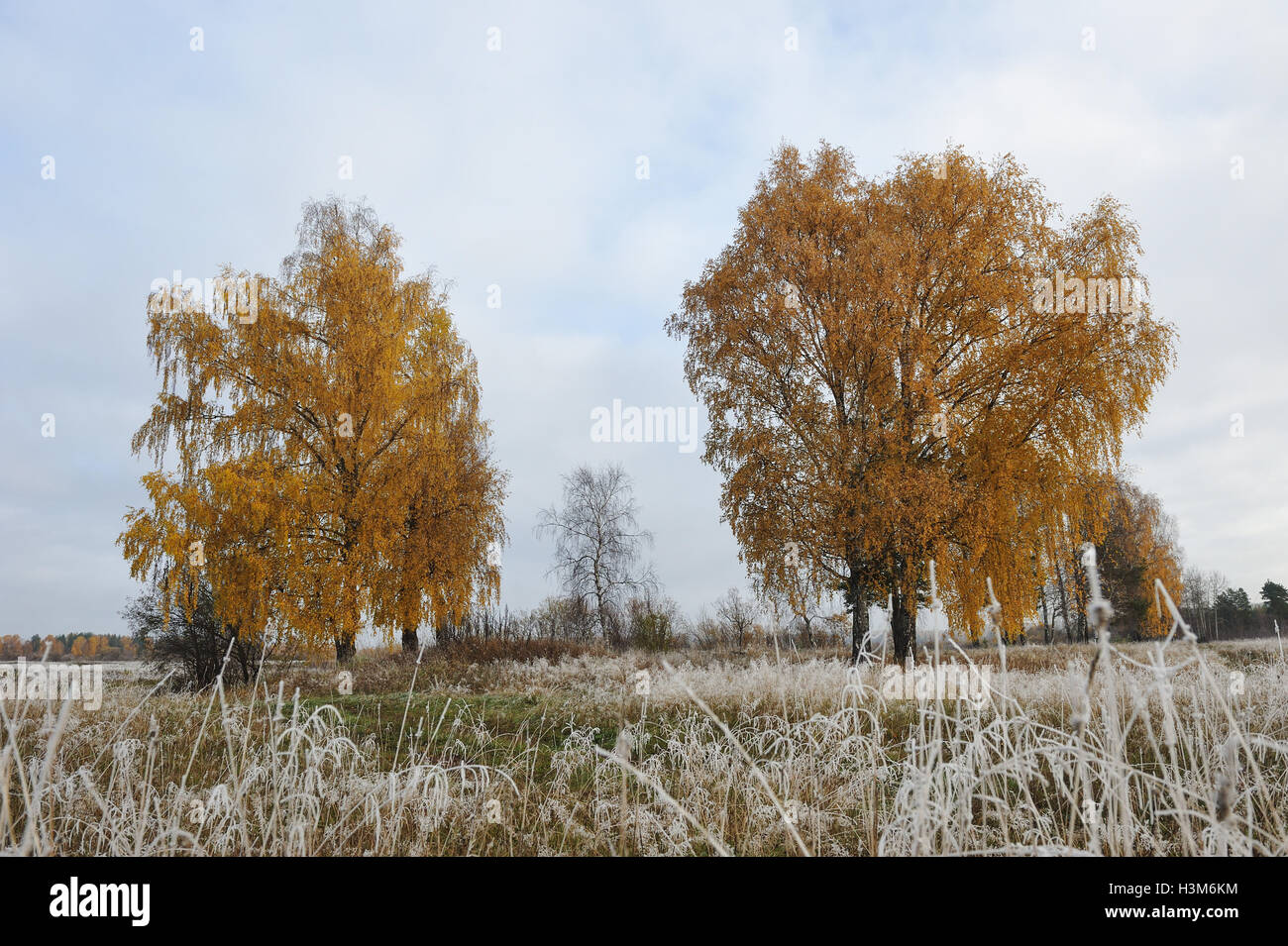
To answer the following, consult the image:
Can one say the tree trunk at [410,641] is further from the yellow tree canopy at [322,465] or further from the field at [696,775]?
the field at [696,775]

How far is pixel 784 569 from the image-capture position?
1520 centimetres

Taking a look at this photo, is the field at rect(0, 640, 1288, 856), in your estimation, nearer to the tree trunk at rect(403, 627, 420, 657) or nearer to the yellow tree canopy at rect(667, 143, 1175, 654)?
the yellow tree canopy at rect(667, 143, 1175, 654)

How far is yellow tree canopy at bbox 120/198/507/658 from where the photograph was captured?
1608 cm

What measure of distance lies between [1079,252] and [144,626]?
2143 cm

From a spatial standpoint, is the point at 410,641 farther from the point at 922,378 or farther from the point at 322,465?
the point at 922,378

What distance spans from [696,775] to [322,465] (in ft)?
55.0

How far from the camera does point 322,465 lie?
18562mm

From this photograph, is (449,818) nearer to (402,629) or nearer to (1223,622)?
(402,629)

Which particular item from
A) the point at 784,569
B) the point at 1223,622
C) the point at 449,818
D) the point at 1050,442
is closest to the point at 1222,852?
the point at 449,818

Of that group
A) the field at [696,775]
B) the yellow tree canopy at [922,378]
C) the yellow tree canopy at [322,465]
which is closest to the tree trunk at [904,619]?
the yellow tree canopy at [922,378]

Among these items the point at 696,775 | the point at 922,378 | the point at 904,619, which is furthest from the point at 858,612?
the point at 696,775

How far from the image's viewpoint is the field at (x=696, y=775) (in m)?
2.10

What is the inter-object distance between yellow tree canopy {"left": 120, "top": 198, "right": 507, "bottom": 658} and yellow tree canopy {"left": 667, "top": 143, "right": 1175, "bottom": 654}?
719 cm

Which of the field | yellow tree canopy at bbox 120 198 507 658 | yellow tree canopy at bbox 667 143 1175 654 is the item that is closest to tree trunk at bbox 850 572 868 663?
yellow tree canopy at bbox 667 143 1175 654
